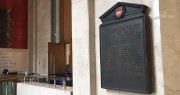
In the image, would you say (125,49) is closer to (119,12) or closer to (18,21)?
(119,12)

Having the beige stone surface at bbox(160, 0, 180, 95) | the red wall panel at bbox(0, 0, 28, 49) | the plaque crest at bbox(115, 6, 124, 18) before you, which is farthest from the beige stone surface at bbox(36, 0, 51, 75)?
the beige stone surface at bbox(160, 0, 180, 95)

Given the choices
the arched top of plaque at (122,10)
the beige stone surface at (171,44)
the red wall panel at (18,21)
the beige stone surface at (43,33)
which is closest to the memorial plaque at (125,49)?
the arched top of plaque at (122,10)

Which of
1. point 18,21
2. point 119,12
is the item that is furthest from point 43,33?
point 119,12

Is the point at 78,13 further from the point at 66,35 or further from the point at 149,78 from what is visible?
the point at 66,35

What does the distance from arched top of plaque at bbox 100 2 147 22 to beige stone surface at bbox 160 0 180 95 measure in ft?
0.70

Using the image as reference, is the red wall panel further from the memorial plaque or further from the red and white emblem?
the red and white emblem

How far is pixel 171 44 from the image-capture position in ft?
6.73

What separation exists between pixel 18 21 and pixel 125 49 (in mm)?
7651

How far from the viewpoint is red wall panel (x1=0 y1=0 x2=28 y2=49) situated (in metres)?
8.99

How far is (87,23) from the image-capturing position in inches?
113

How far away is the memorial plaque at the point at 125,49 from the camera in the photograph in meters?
2.13

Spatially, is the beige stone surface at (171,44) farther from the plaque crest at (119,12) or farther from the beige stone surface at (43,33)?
the beige stone surface at (43,33)

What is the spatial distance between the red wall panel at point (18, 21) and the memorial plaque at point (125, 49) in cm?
705

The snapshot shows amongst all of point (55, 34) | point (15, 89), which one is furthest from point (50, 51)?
point (15, 89)
